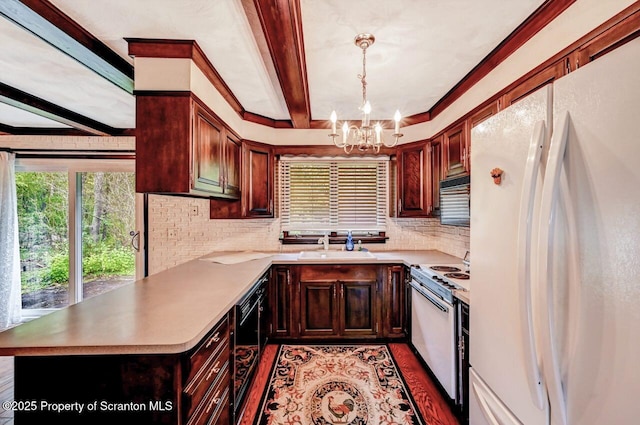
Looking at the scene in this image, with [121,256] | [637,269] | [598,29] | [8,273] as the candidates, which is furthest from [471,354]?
[8,273]

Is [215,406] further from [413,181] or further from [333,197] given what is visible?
[413,181]

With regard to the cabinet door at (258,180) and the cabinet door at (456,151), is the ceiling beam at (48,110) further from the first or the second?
the cabinet door at (456,151)

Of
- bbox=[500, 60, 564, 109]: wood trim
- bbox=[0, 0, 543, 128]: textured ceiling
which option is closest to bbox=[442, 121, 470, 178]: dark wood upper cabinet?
bbox=[0, 0, 543, 128]: textured ceiling

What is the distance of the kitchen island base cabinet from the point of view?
3.81 feet

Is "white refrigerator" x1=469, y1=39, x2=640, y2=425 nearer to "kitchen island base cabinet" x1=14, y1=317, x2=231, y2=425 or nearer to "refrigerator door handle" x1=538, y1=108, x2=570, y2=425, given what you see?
"refrigerator door handle" x1=538, y1=108, x2=570, y2=425

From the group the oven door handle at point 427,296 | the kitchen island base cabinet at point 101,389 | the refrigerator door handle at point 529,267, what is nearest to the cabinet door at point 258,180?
the oven door handle at point 427,296

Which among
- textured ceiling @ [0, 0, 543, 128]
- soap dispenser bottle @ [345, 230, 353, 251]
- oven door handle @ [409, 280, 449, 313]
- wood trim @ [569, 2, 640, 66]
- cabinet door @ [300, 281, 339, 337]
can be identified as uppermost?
textured ceiling @ [0, 0, 543, 128]

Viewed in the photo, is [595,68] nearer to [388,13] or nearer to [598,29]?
[598,29]

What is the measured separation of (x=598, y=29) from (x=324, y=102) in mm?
2040

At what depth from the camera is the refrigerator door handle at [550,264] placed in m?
0.83

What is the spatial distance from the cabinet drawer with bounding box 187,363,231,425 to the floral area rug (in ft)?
1.55

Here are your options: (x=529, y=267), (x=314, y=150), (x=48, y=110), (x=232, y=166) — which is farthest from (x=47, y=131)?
(x=529, y=267)

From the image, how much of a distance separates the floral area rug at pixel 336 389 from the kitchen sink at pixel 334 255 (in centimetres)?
92

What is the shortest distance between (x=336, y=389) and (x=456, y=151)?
2272 millimetres
